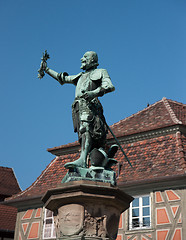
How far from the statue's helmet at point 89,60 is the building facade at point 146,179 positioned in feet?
26.7

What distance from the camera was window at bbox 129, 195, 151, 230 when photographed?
15.2 metres

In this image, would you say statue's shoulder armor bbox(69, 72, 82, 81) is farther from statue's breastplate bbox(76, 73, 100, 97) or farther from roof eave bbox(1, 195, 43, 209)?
roof eave bbox(1, 195, 43, 209)

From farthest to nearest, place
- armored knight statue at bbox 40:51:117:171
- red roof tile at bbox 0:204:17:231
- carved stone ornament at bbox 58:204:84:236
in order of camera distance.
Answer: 1. red roof tile at bbox 0:204:17:231
2. armored knight statue at bbox 40:51:117:171
3. carved stone ornament at bbox 58:204:84:236

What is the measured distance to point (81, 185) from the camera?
19.1 ft

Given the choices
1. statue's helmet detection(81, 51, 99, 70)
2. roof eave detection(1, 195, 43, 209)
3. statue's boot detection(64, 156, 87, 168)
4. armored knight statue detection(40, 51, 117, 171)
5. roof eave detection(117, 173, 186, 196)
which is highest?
roof eave detection(1, 195, 43, 209)

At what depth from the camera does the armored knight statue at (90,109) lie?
643 centimetres

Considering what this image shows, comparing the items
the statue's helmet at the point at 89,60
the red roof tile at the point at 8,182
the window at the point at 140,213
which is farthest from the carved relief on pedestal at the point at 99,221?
the red roof tile at the point at 8,182

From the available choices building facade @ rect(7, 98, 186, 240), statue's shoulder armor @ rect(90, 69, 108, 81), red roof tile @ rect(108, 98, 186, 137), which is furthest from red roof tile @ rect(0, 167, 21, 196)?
statue's shoulder armor @ rect(90, 69, 108, 81)

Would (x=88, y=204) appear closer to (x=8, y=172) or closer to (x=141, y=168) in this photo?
(x=141, y=168)

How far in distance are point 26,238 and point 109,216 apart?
41.2 feet

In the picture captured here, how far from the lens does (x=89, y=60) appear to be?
6969mm

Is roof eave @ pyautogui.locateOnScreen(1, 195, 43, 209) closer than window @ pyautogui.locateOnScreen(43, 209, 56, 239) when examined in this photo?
No

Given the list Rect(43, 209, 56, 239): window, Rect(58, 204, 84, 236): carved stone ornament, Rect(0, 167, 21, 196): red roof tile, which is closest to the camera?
Rect(58, 204, 84, 236): carved stone ornament

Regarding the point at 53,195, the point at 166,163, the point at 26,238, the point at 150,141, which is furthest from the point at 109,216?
the point at 26,238
